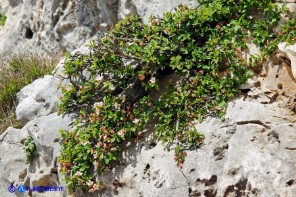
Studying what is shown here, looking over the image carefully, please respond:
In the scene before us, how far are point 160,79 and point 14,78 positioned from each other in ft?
10.8

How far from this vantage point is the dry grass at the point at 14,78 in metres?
6.95

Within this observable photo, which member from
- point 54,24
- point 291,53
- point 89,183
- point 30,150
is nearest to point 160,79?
point 89,183

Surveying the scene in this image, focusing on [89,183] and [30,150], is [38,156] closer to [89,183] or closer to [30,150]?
[30,150]

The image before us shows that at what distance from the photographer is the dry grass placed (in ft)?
22.8

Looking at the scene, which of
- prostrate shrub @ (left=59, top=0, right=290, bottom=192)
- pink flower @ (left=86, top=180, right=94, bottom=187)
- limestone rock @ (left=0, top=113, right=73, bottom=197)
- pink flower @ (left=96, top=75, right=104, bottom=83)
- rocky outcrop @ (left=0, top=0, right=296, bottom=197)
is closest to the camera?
rocky outcrop @ (left=0, top=0, right=296, bottom=197)

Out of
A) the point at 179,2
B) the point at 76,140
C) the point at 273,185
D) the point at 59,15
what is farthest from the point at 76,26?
the point at 273,185

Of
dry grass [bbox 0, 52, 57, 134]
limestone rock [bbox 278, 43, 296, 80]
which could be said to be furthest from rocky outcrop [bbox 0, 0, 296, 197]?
dry grass [bbox 0, 52, 57, 134]

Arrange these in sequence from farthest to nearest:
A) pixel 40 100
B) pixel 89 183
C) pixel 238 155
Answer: pixel 40 100, pixel 89 183, pixel 238 155

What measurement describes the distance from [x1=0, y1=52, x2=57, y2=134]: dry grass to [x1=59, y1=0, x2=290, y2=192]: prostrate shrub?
6.65ft

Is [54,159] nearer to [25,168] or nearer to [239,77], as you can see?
[25,168]

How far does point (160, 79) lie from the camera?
511 cm

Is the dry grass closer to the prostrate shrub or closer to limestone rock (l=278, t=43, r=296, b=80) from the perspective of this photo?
the prostrate shrub

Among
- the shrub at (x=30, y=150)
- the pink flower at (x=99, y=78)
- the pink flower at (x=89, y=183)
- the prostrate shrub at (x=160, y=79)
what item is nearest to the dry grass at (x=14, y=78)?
the shrub at (x=30, y=150)

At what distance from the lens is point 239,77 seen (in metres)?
4.45
